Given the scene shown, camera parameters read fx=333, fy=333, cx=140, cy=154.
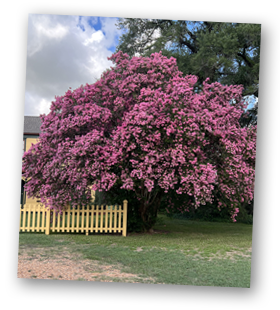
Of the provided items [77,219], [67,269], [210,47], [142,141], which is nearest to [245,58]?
[210,47]

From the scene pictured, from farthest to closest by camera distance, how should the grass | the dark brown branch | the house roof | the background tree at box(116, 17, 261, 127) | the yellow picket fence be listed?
the house roof
the dark brown branch
the background tree at box(116, 17, 261, 127)
the yellow picket fence
the grass

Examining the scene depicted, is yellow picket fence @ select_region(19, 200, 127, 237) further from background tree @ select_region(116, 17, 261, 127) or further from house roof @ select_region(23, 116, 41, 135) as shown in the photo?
house roof @ select_region(23, 116, 41, 135)

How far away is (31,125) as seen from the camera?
16.3 metres

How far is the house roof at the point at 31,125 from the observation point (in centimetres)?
1564

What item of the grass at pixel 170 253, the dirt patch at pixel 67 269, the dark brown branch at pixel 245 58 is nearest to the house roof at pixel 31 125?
the grass at pixel 170 253

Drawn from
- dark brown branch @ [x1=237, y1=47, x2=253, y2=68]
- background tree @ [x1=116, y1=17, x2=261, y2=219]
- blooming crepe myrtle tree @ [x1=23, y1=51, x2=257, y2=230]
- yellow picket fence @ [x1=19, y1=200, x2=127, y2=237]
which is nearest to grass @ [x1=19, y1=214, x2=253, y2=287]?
yellow picket fence @ [x1=19, y1=200, x2=127, y2=237]

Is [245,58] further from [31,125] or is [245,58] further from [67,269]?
[67,269]

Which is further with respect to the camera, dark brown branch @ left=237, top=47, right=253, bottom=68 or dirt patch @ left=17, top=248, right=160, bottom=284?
dark brown branch @ left=237, top=47, right=253, bottom=68

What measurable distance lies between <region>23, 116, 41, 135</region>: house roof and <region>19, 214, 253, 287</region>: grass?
8.83 m

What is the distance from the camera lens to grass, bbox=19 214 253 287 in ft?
15.9

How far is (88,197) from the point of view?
759 centimetres

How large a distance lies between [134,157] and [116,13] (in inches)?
171

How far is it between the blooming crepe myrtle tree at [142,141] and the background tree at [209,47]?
4.12 meters
